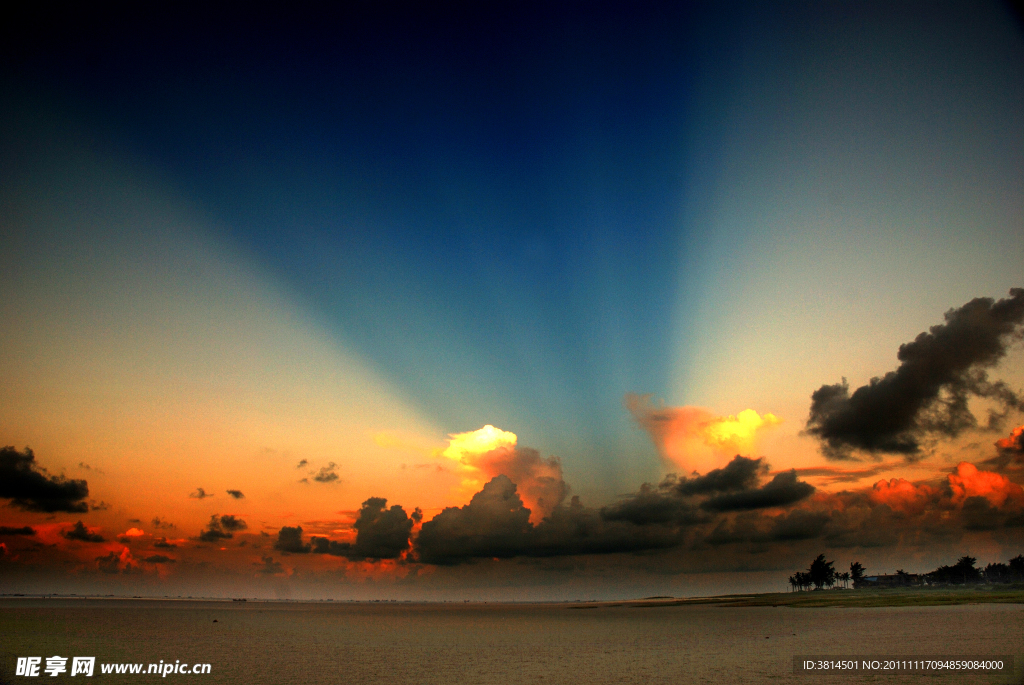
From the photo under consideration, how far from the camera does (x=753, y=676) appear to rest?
36.0 meters

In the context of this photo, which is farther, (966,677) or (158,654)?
(158,654)

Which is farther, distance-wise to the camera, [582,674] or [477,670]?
[477,670]

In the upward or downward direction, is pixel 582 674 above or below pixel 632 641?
above

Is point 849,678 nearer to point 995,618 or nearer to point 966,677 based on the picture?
point 966,677

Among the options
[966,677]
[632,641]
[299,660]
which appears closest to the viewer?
[966,677]

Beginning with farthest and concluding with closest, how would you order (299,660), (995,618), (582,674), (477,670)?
1. (995,618)
2. (299,660)
3. (477,670)
4. (582,674)

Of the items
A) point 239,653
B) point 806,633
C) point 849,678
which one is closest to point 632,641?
point 806,633

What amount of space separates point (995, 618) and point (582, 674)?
6751cm

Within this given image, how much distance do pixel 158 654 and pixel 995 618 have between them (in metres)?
97.3

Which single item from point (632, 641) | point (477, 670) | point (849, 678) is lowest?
point (632, 641)

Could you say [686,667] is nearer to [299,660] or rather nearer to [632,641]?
[632,641]

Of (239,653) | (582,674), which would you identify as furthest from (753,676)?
(239,653)

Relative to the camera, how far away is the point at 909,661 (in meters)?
38.8

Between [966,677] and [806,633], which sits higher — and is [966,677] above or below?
above
